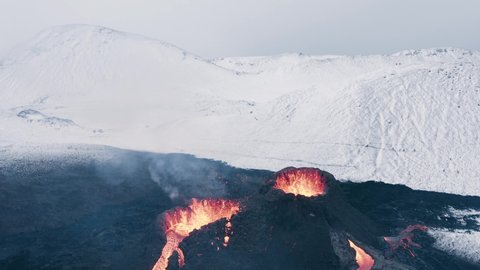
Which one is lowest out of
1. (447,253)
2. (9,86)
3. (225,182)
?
(9,86)

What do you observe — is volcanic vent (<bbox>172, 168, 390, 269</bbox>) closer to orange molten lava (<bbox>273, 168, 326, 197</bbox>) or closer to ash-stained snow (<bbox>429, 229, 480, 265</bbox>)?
orange molten lava (<bbox>273, 168, 326, 197</bbox>)

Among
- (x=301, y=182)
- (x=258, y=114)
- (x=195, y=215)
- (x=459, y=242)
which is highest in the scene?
(x=301, y=182)

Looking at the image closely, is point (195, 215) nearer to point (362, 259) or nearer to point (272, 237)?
point (272, 237)

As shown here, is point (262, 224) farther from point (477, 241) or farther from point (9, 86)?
point (9, 86)

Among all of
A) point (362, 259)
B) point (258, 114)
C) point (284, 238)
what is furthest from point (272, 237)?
point (258, 114)

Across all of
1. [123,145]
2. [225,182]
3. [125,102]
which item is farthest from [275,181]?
[125,102]

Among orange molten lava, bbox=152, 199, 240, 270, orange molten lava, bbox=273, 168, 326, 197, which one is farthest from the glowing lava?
orange molten lava, bbox=152, 199, 240, 270
